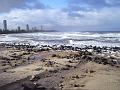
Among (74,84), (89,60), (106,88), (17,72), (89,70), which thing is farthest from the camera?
(89,60)

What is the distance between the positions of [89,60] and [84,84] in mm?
6139

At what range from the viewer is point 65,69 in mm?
12938

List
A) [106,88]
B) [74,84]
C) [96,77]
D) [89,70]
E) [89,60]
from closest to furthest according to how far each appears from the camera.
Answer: [106,88]
[74,84]
[96,77]
[89,70]
[89,60]

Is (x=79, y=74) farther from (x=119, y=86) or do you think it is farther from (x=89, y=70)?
(x=119, y=86)

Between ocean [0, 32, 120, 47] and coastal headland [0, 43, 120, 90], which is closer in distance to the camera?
coastal headland [0, 43, 120, 90]

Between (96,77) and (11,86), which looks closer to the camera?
(11,86)

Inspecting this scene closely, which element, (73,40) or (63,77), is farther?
(73,40)

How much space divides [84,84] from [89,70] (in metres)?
2.86

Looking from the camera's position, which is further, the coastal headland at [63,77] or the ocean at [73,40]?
the ocean at [73,40]

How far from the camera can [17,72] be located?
11867 mm

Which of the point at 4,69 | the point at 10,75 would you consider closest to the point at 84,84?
the point at 10,75

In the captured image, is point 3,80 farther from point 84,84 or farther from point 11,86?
point 84,84

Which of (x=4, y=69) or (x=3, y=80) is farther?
(x=4, y=69)

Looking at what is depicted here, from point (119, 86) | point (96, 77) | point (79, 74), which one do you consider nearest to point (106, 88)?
point (119, 86)
